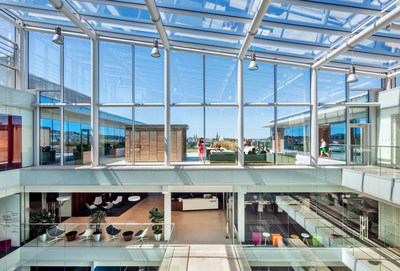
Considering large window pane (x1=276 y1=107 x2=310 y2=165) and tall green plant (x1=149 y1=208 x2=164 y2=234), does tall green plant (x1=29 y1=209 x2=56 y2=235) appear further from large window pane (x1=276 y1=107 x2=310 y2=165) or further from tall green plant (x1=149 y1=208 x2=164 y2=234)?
large window pane (x1=276 y1=107 x2=310 y2=165)

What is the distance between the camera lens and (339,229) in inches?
353

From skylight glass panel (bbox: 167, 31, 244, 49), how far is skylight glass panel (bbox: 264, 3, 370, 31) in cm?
210

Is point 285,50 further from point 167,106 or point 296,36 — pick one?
point 167,106

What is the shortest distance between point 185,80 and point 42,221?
9856 millimetres

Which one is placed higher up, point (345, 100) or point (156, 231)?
point (345, 100)

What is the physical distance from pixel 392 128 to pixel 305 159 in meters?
4.27

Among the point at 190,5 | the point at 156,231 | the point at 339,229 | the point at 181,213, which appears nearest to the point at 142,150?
the point at 156,231

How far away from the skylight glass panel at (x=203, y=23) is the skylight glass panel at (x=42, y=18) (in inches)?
194

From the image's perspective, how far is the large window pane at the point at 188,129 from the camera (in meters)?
9.93

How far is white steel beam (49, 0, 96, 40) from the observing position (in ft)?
22.3

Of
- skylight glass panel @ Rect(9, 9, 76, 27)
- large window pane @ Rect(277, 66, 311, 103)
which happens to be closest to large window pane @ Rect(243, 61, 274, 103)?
large window pane @ Rect(277, 66, 311, 103)

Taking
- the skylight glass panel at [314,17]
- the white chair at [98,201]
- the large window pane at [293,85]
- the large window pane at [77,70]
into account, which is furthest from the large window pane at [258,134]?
the white chair at [98,201]

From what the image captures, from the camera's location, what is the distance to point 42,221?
9.58 m

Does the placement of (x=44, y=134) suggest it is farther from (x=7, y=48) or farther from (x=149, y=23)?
(x=149, y=23)
